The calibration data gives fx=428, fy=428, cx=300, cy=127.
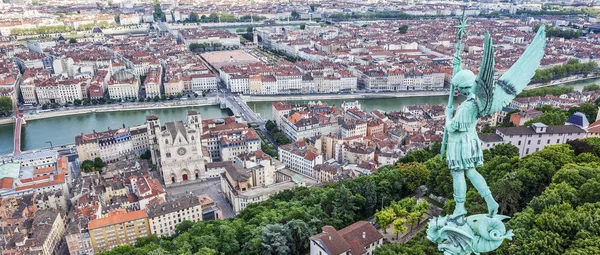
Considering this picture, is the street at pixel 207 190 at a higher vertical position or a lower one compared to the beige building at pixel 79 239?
lower

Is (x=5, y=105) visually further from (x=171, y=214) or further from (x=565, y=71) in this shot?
(x=565, y=71)

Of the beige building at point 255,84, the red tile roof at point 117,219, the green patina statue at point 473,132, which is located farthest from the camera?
the beige building at point 255,84

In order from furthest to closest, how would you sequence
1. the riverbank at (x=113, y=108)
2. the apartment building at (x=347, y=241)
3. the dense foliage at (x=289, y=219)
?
the riverbank at (x=113, y=108), the dense foliage at (x=289, y=219), the apartment building at (x=347, y=241)

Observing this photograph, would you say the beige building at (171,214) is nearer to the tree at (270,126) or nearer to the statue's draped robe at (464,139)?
the tree at (270,126)

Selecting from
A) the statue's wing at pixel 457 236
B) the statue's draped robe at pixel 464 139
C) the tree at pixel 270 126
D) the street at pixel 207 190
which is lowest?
the street at pixel 207 190

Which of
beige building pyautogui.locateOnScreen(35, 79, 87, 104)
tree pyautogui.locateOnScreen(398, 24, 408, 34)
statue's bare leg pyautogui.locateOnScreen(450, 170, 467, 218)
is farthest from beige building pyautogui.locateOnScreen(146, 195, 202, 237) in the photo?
tree pyautogui.locateOnScreen(398, 24, 408, 34)

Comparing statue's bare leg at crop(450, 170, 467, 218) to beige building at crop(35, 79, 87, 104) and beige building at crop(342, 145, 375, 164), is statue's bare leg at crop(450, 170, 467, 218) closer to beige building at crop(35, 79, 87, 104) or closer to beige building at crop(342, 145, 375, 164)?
beige building at crop(342, 145, 375, 164)

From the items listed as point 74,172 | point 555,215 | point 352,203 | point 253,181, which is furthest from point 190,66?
point 555,215

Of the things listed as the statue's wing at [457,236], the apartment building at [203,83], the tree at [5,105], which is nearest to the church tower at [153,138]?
the apartment building at [203,83]
